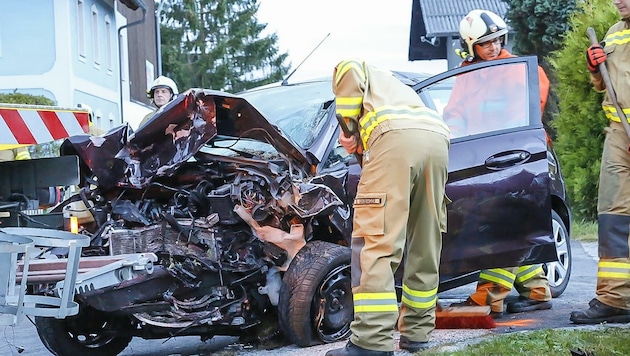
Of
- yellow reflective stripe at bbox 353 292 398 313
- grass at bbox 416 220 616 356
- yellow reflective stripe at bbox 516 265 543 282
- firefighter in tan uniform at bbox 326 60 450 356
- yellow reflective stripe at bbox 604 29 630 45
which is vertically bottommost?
grass at bbox 416 220 616 356

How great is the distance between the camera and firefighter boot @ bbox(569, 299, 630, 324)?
4871mm

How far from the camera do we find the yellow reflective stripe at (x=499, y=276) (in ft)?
17.8

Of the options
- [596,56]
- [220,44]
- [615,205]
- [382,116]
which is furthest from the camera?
[220,44]

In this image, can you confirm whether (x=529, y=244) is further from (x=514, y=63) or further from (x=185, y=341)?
(x=185, y=341)

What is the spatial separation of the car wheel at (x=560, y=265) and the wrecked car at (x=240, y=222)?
1173mm

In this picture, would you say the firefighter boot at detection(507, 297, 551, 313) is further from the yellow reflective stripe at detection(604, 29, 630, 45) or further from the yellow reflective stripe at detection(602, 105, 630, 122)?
the yellow reflective stripe at detection(604, 29, 630, 45)

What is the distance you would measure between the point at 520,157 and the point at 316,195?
4.34 ft

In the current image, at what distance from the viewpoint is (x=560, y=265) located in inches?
253

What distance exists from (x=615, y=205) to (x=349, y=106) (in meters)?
1.77

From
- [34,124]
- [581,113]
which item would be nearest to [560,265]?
[34,124]

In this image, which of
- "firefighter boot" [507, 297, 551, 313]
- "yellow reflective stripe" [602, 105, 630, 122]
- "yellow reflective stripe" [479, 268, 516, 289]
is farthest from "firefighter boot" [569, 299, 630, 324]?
"yellow reflective stripe" [602, 105, 630, 122]

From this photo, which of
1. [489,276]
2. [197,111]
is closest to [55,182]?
[197,111]

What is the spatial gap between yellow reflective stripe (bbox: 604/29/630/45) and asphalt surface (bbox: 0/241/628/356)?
166 centimetres

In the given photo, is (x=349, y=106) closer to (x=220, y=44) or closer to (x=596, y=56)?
(x=596, y=56)
